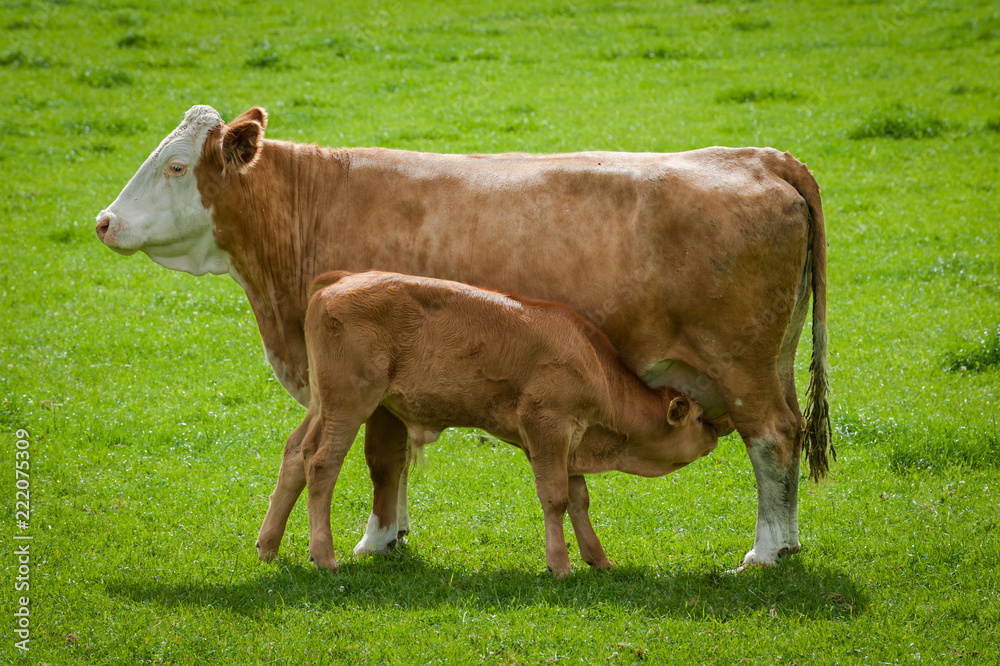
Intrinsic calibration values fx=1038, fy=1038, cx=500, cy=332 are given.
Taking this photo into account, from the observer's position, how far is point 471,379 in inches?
257

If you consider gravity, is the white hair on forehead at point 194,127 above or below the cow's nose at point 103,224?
above

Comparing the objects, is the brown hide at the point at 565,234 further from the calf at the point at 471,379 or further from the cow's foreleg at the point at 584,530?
the cow's foreleg at the point at 584,530

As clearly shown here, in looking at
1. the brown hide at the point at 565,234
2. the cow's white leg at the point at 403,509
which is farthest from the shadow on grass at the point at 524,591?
the brown hide at the point at 565,234

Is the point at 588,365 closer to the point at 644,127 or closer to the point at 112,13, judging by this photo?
the point at 644,127

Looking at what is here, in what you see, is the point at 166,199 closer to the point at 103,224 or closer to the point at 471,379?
the point at 103,224

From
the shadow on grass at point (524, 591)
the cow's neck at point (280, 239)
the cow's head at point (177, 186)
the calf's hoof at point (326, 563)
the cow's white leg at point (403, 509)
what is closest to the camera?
the shadow on grass at point (524, 591)

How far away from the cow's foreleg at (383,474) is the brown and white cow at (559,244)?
0.01 m

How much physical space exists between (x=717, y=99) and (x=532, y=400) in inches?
516

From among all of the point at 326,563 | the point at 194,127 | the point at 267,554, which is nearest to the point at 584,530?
the point at 326,563

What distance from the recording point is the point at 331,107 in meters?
18.0

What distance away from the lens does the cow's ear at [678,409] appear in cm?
661

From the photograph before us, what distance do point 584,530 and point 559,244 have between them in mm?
1893

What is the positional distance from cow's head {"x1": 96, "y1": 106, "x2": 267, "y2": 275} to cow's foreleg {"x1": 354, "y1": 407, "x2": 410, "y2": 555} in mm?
1871

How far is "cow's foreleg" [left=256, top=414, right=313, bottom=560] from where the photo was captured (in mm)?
6902
